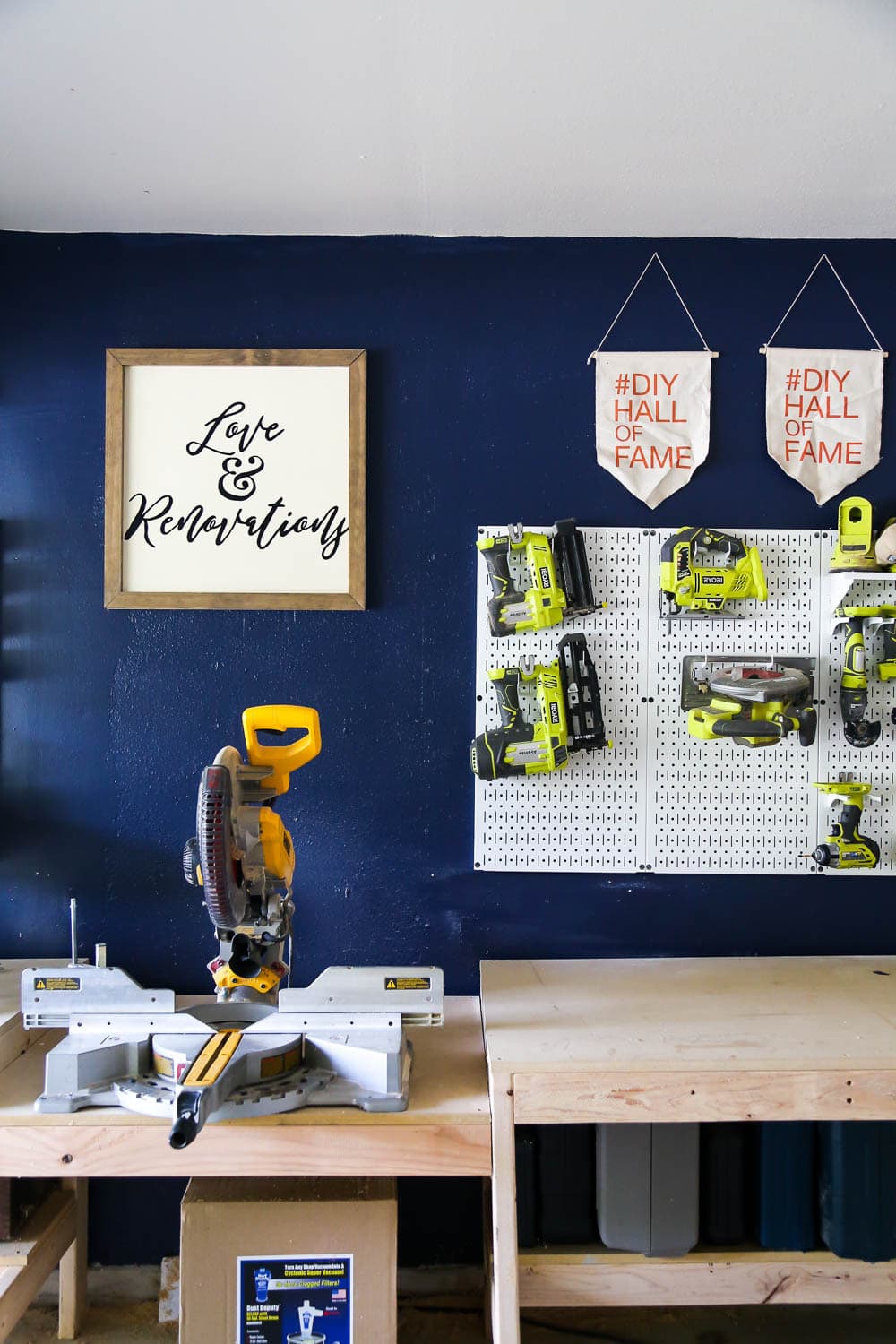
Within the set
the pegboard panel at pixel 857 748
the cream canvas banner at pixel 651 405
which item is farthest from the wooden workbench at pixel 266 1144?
the cream canvas banner at pixel 651 405

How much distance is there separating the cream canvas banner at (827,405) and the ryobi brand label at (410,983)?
55.9 inches

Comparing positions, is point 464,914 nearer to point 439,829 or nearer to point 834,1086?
point 439,829

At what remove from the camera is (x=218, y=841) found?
142 centimetres

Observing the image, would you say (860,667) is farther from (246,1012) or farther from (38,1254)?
(38,1254)

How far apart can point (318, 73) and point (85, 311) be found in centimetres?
88

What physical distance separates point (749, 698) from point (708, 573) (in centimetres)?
30

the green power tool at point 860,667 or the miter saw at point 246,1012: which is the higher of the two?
the green power tool at point 860,667

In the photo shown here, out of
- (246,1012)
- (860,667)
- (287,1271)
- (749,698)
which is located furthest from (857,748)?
(287,1271)

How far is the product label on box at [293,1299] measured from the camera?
151 centimetres

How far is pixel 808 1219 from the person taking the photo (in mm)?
1681

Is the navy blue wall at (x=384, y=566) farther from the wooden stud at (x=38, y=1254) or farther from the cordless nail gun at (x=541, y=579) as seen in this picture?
the wooden stud at (x=38, y=1254)

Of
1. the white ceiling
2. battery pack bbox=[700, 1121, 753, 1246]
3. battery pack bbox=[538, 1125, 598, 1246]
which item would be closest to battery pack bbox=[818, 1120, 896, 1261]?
battery pack bbox=[700, 1121, 753, 1246]

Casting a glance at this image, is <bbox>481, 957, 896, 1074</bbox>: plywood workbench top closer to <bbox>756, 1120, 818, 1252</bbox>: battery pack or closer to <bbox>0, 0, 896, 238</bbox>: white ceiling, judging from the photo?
<bbox>756, 1120, 818, 1252</bbox>: battery pack

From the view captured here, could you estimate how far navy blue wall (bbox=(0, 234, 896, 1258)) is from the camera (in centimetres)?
212
